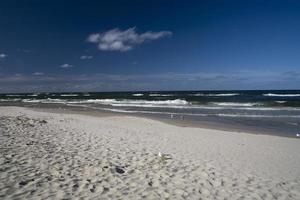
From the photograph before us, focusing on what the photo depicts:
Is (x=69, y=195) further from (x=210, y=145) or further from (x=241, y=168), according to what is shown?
(x=210, y=145)

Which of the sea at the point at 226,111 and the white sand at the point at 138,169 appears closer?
the white sand at the point at 138,169

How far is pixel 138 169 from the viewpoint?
239 inches

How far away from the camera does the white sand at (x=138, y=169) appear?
15.7 ft

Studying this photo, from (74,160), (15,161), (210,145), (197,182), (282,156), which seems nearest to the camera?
(197,182)

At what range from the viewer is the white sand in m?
4.77

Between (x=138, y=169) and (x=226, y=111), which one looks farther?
(x=226, y=111)

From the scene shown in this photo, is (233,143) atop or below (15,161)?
below

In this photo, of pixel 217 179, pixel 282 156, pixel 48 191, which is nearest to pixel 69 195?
pixel 48 191

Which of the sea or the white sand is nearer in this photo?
the white sand

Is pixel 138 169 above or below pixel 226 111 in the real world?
above

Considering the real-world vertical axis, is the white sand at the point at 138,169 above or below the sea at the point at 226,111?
above

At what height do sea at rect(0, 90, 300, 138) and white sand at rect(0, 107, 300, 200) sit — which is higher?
white sand at rect(0, 107, 300, 200)

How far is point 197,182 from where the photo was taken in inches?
215

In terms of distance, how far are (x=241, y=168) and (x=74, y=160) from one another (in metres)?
4.25
